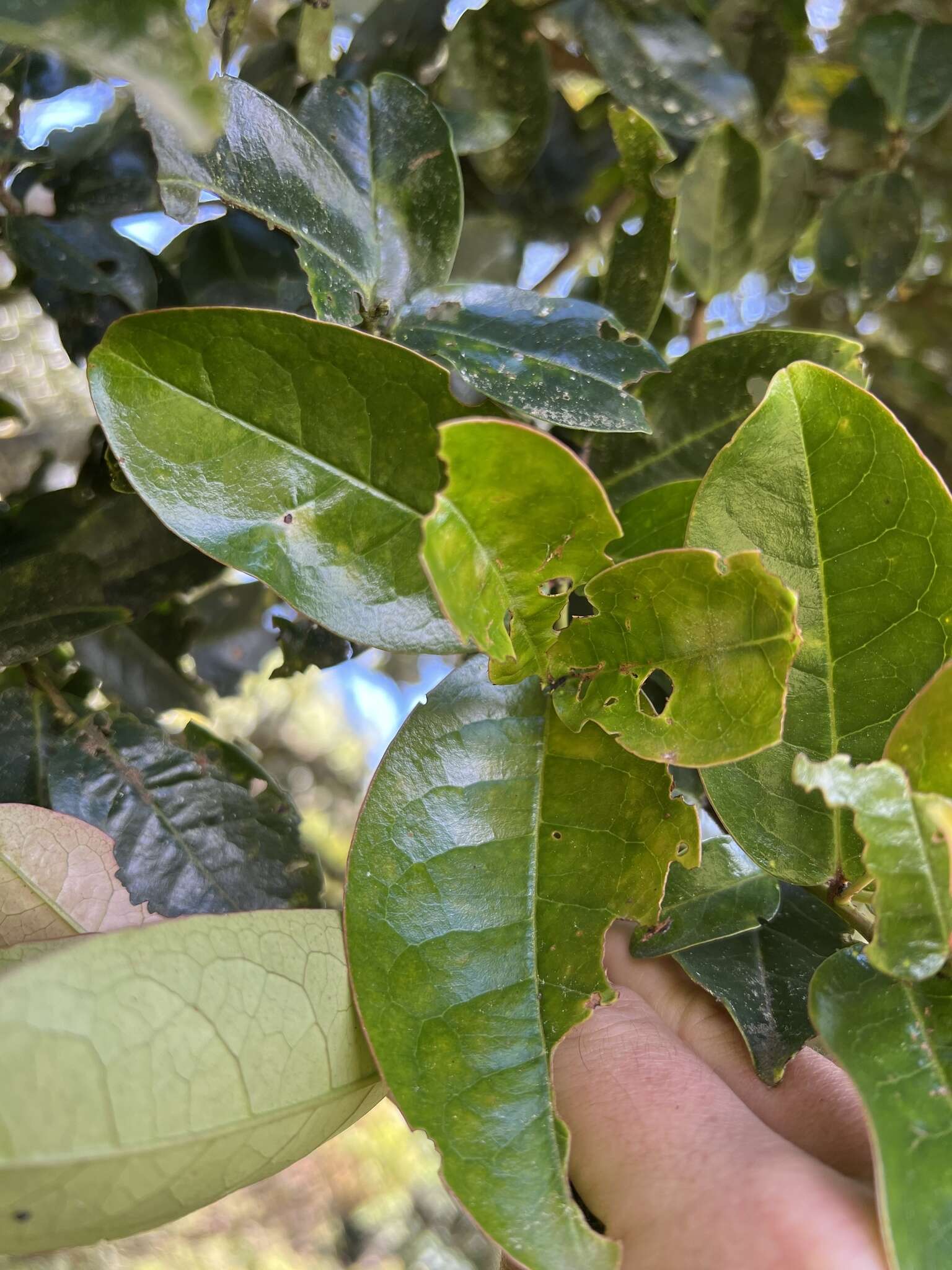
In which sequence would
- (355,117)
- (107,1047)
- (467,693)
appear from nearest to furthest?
1. (107,1047)
2. (467,693)
3. (355,117)

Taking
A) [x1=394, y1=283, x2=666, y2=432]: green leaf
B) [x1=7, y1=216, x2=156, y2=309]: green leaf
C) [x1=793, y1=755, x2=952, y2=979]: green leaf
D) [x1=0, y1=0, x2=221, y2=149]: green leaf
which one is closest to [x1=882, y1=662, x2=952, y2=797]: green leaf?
[x1=793, y1=755, x2=952, y2=979]: green leaf

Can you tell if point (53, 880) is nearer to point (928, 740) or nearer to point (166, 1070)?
point (166, 1070)

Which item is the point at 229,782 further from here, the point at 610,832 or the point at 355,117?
the point at 355,117

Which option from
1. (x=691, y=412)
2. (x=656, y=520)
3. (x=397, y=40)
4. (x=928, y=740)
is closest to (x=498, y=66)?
(x=397, y=40)

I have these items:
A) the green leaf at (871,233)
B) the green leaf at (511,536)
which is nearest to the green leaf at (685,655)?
the green leaf at (511,536)

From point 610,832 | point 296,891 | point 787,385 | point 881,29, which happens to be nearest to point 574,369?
point 787,385

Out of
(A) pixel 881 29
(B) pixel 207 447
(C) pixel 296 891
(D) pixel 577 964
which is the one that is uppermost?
(A) pixel 881 29
